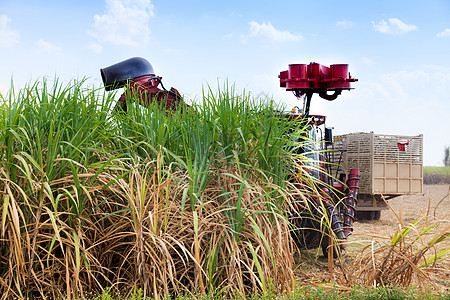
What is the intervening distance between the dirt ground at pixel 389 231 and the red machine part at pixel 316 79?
217 centimetres

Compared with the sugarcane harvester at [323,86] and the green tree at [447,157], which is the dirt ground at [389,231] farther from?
the green tree at [447,157]

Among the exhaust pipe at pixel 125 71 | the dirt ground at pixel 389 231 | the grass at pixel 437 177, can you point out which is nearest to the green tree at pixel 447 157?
the grass at pixel 437 177

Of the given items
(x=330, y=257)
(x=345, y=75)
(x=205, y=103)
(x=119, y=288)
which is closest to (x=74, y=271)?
(x=119, y=288)

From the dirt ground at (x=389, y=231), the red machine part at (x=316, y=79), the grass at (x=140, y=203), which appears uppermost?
the red machine part at (x=316, y=79)

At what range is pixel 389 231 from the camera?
8.87m

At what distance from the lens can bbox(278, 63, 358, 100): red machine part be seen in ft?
23.1

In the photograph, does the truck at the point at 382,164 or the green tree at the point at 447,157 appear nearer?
the truck at the point at 382,164

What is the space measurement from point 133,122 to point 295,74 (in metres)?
3.49

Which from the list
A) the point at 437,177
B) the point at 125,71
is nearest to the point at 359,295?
the point at 125,71

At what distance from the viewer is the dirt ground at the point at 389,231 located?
433 cm

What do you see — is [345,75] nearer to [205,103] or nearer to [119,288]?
[205,103]

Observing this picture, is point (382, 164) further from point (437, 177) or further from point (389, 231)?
point (437, 177)

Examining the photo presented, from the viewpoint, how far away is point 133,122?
173 inches

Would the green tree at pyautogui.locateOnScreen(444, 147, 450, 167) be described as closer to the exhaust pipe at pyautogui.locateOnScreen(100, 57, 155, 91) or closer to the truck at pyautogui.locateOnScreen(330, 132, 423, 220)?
the truck at pyautogui.locateOnScreen(330, 132, 423, 220)
